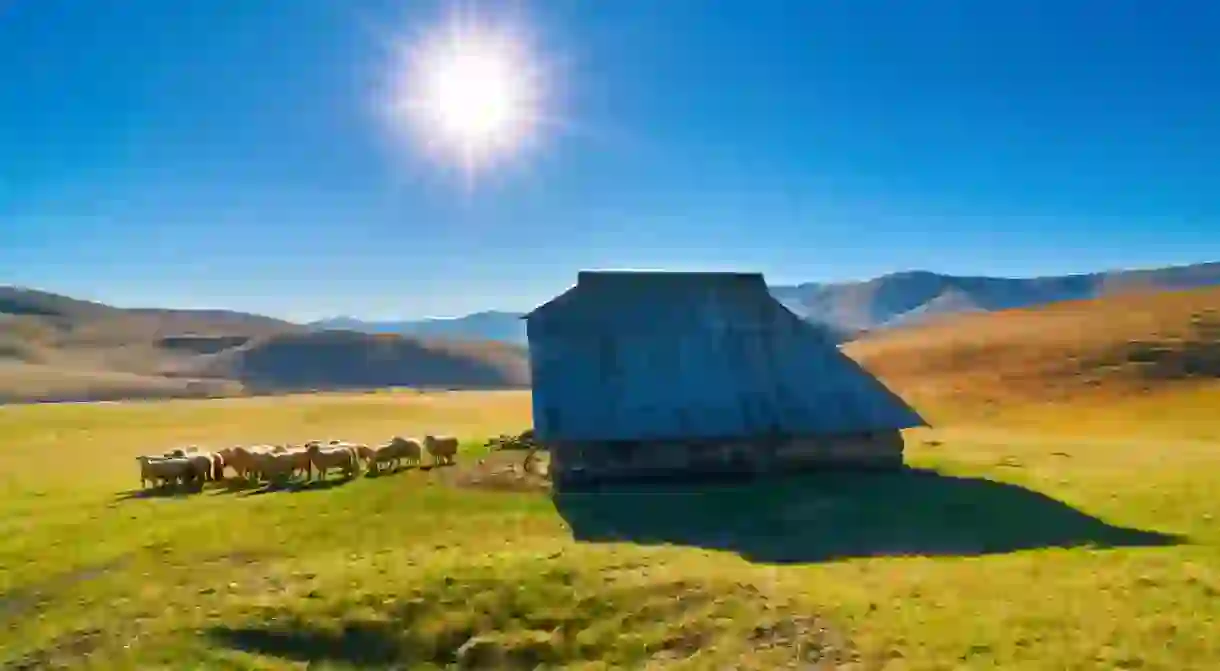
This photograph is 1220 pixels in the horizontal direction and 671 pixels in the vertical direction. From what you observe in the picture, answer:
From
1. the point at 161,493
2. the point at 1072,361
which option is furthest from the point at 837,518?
the point at 1072,361

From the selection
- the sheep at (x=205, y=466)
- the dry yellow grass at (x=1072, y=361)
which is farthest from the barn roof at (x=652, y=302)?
the dry yellow grass at (x=1072, y=361)

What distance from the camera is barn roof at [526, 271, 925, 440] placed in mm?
25953

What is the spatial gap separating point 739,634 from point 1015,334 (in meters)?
80.0

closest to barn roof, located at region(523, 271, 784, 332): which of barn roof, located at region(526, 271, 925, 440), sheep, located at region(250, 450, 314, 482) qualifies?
barn roof, located at region(526, 271, 925, 440)

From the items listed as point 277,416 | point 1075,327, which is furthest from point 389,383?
point 1075,327

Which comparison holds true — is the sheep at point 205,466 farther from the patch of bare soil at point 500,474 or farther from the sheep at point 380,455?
the patch of bare soil at point 500,474

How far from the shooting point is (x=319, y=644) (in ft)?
44.9

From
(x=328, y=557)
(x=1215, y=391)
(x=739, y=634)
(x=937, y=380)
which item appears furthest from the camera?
(x=937, y=380)

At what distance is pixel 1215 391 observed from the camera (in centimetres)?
5469

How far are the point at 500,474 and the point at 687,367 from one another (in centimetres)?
684

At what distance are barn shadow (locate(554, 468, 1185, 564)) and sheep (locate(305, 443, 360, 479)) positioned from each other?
7039mm

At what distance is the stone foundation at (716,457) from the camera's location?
2523 centimetres

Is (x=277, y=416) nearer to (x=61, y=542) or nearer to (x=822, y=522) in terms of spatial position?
(x=61, y=542)

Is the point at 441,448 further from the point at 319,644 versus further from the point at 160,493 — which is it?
the point at 319,644
